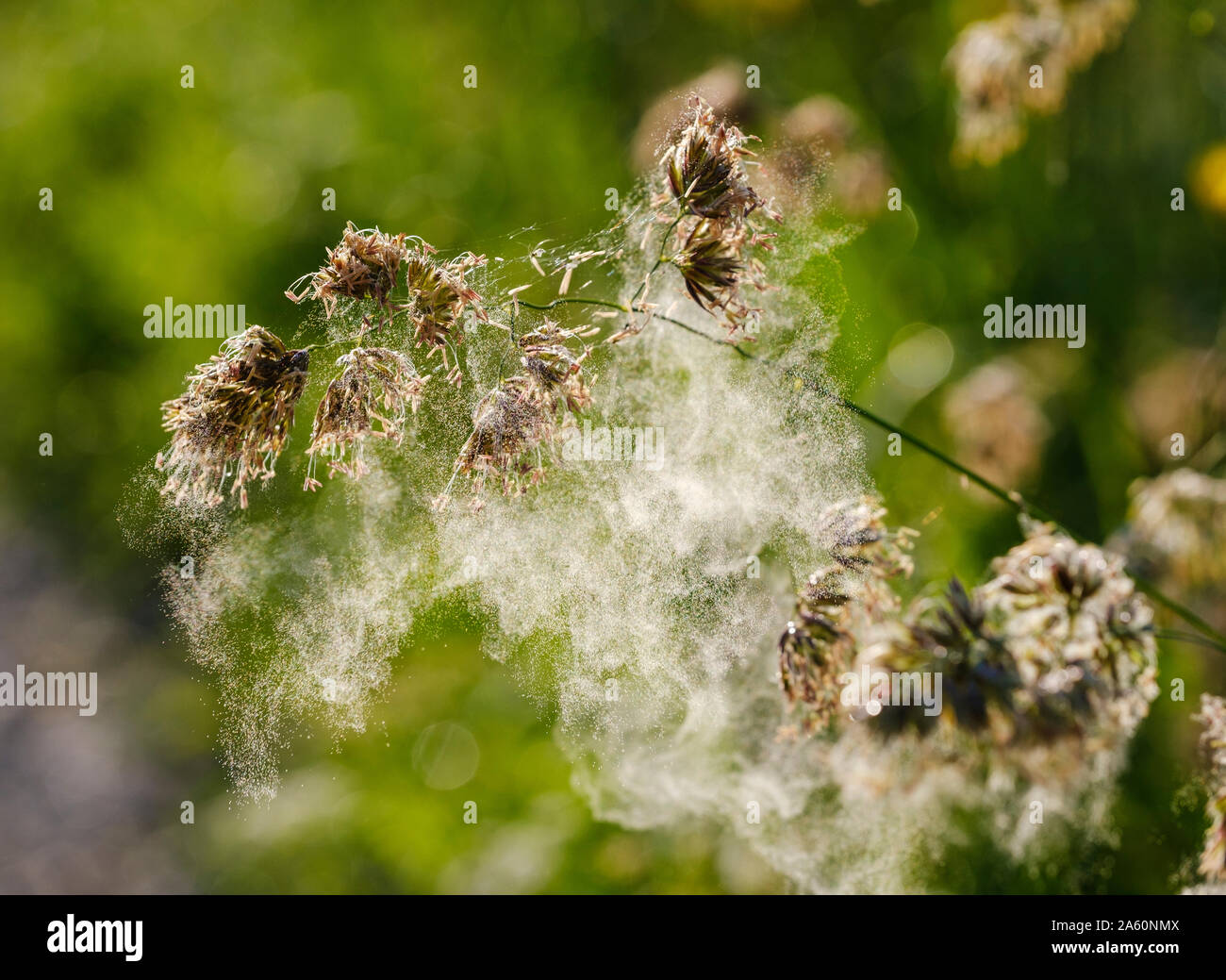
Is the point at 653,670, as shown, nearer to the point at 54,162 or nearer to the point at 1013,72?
the point at 1013,72

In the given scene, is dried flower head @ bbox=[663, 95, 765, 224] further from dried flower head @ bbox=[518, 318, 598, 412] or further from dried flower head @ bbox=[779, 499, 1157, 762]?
dried flower head @ bbox=[779, 499, 1157, 762]

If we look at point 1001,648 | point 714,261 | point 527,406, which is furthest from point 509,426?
point 1001,648

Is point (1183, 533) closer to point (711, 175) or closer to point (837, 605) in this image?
point (837, 605)

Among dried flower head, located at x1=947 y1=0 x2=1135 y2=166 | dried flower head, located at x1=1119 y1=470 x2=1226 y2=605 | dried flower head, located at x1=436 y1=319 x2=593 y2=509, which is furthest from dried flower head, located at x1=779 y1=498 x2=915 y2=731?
dried flower head, located at x1=947 y1=0 x2=1135 y2=166

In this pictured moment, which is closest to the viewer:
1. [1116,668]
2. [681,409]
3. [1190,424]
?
[1116,668]
